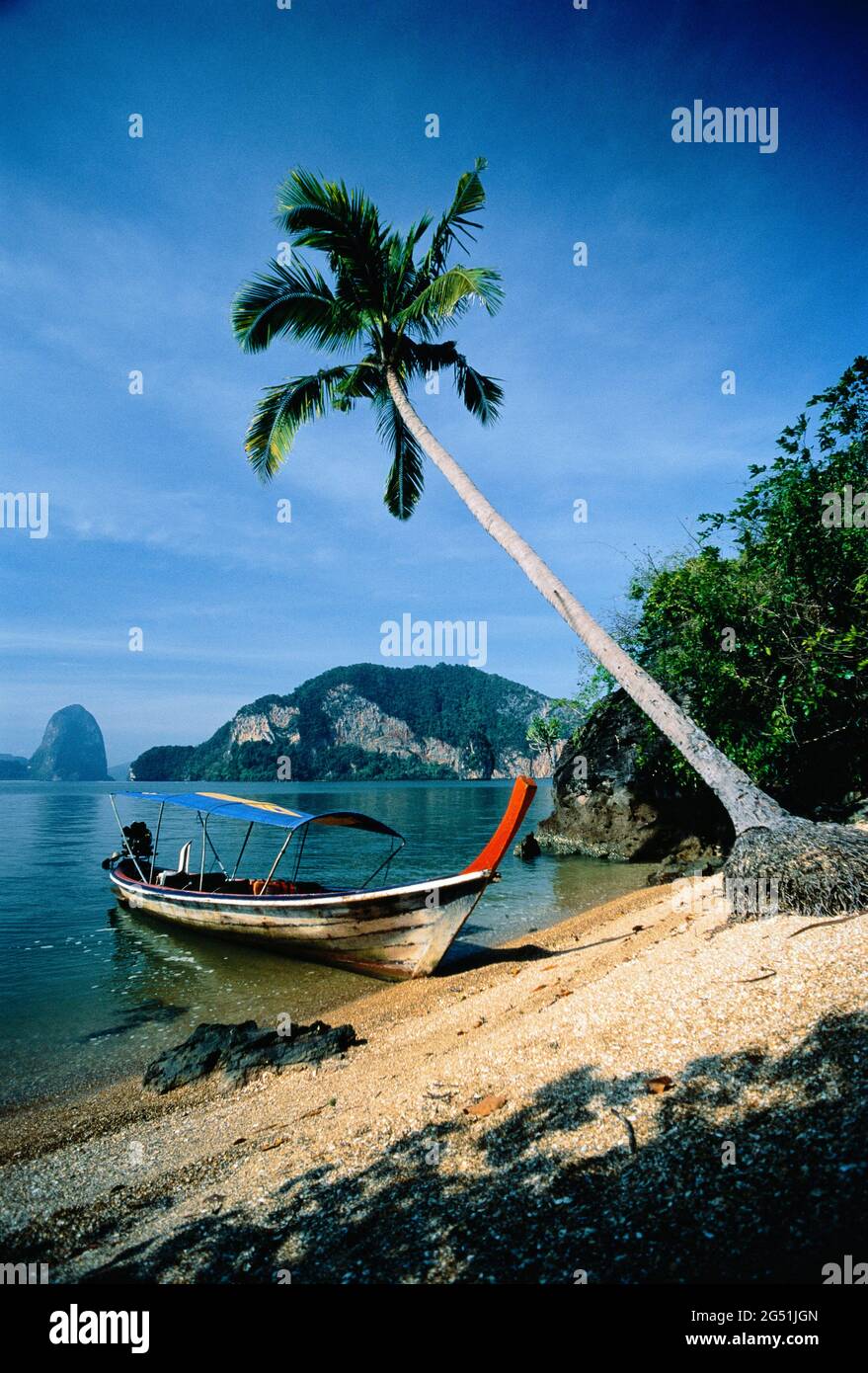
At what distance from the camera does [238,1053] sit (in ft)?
25.8

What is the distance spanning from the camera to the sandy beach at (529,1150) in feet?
9.95

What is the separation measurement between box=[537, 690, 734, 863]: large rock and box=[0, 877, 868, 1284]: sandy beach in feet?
62.7

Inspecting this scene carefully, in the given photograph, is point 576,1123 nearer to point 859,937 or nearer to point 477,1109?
point 477,1109

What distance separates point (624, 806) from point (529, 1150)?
2414 cm

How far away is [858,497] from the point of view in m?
12.3

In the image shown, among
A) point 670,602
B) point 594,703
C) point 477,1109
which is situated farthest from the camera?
point 594,703

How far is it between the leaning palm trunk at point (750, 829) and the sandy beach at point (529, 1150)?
0.42m

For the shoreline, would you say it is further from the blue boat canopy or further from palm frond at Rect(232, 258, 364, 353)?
palm frond at Rect(232, 258, 364, 353)

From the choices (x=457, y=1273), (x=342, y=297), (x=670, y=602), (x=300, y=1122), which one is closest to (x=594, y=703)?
(x=670, y=602)

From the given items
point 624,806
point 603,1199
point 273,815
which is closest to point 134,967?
point 273,815

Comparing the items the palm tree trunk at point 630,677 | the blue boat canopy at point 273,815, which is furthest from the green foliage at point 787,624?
the blue boat canopy at point 273,815

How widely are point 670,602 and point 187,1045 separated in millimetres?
13123

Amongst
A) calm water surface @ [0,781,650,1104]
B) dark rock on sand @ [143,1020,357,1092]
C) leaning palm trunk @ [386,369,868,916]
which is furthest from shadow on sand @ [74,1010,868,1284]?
calm water surface @ [0,781,650,1104]

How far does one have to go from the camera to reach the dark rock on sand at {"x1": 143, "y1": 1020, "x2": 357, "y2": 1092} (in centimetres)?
757
